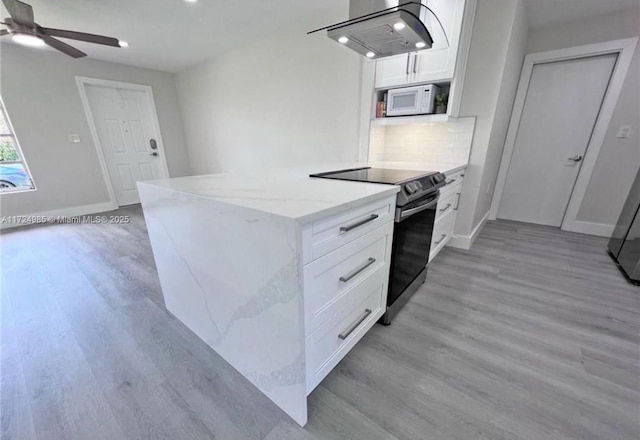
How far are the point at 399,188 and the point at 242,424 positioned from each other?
4.31 ft

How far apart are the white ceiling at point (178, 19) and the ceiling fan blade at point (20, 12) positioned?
1.42ft

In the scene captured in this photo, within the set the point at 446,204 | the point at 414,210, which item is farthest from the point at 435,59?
the point at 414,210

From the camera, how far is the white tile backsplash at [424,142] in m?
2.47

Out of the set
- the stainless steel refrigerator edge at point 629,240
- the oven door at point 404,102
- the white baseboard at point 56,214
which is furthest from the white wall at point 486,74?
the white baseboard at point 56,214

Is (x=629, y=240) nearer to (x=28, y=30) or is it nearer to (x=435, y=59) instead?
(x=435, y=59)

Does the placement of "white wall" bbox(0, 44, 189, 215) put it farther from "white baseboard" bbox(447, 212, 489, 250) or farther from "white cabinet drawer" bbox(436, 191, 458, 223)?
"white baseboard" bbox(447, 212, 489, 250)

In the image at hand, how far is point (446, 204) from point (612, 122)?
92.3 inches

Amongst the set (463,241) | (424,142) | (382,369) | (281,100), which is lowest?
(382,369)

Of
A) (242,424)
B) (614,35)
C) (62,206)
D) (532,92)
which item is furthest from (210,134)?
(614,35)

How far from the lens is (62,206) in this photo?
3.95 m

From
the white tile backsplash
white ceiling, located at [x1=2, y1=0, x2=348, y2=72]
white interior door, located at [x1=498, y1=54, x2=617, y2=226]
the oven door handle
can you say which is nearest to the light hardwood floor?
the oven door handle

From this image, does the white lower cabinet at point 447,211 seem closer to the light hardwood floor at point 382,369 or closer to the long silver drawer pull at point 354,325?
the light hardwood floor at point 382,369

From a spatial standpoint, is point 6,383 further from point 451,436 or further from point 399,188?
point 399,188

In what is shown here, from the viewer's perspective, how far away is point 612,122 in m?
2.76
